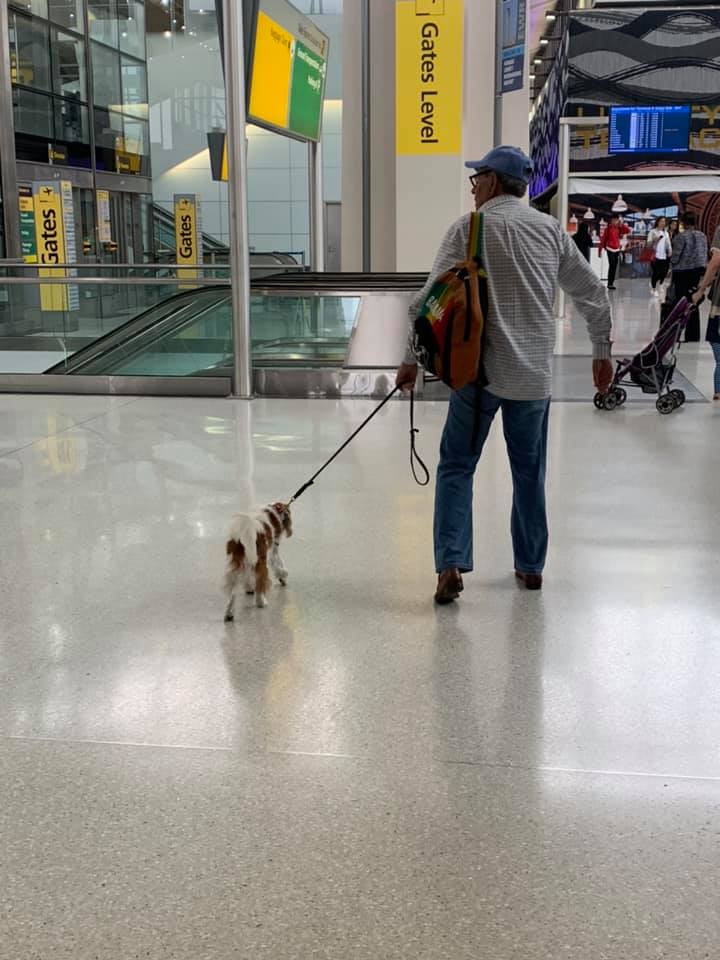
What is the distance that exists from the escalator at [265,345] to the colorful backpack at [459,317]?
18.3ft

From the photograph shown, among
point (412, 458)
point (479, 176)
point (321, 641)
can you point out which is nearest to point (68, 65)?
point (412, 458)

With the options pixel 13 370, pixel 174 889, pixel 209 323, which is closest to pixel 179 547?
pixel 174 889

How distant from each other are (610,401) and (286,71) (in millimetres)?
4839

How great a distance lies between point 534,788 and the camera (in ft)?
8.47

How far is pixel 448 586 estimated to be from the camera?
3898 mm

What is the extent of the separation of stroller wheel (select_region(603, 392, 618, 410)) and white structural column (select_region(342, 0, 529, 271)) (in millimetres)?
7233

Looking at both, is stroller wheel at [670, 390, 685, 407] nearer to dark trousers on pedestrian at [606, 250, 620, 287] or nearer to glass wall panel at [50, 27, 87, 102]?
glass wall panel at [50, 27, 87, 102]

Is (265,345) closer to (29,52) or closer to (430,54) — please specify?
(430,54)

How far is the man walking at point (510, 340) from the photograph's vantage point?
3639 mm

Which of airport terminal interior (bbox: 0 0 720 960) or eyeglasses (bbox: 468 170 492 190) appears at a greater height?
eyeglasses (bbox: 468 170 492 190)

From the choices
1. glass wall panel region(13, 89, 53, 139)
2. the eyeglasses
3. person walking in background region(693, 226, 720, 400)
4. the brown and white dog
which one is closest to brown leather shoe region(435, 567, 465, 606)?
the brown and white dog

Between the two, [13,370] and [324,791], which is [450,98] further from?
[324,791]

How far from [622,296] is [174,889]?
22985 millimetres

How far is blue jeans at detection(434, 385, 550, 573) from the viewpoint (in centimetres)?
378
